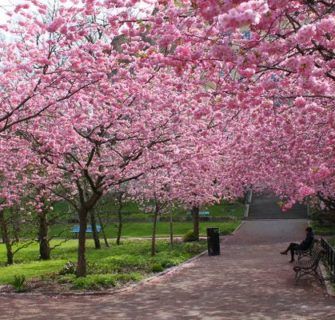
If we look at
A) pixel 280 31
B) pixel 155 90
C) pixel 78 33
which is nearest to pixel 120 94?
pixel 155 90

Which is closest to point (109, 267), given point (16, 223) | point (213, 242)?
point (213, 242)

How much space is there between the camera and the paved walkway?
9.39m

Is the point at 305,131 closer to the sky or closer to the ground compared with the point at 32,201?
closer to the sky

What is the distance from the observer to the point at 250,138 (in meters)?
16.6

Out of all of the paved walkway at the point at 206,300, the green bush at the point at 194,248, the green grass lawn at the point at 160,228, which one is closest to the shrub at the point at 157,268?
the paved walkway at the point at 206,300

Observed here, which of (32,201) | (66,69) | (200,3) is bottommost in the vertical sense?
(32,201)

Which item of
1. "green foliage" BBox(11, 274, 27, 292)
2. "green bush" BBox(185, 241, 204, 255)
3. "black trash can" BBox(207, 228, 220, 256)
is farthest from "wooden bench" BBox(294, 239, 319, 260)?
"green foliage" BBox(11, 274, 27, 292)

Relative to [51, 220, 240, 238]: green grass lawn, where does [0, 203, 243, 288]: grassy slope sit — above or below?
below

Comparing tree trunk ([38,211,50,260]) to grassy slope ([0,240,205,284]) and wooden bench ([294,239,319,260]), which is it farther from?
wooden bench ([294,239,319,260])

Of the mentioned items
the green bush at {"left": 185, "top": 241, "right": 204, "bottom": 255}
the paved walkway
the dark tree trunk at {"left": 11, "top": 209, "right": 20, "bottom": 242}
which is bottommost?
the paved walkway

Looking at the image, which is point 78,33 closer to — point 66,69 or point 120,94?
point 66,69

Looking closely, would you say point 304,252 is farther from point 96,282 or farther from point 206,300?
point 96,282

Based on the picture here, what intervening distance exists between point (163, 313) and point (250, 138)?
8.35m

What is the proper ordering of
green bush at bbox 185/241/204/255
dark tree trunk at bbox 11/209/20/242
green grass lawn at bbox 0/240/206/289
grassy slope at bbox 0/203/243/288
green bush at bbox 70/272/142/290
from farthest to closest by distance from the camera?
dark tree trunk at bbox 11/209/20/242, green bush at bbox 185/241/204/255, grassy slope at bbox 0/203/243/288, green grass lawn at bbox 0/240/206/289, green bush at bbox 70/272/142/290
